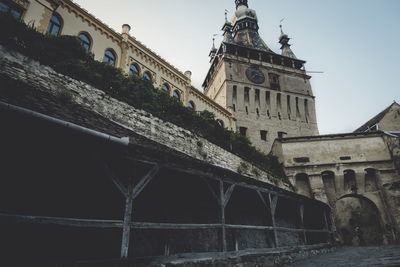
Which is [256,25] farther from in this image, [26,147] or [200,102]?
[26,147]

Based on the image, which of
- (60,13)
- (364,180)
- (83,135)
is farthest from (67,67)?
(364,180)

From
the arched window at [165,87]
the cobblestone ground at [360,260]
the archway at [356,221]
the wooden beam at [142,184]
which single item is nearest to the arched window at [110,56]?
the arched window at [165,87]

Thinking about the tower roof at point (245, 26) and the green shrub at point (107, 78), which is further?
the tower roof at point (245, 26)

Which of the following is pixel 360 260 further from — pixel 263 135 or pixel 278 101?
pixel 278 101

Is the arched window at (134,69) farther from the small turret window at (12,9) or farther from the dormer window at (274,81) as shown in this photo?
the dormer window at (274,81)

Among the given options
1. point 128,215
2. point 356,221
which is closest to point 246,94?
point 356,221

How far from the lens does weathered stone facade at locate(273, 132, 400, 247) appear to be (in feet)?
53.2

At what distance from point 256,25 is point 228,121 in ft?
77.3

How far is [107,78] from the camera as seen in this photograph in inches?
391

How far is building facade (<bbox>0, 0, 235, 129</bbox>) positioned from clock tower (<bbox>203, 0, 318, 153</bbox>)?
590cm

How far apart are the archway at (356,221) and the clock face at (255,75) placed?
51.5ft

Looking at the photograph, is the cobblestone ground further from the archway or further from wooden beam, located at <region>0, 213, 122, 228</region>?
the archway

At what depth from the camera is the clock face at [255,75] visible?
93.4 feet

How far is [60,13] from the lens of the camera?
12727 millimetres
